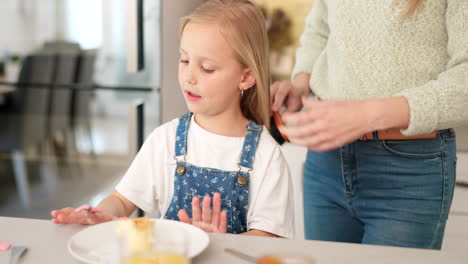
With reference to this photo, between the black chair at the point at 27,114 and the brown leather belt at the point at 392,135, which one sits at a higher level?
the brown leather belt at the point at 392,135

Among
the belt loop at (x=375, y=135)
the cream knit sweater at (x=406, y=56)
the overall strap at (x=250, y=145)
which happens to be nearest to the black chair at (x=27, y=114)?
the overall strap at (x=250, y=145)

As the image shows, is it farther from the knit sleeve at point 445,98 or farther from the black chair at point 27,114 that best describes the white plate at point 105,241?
the black chair at point 27,114

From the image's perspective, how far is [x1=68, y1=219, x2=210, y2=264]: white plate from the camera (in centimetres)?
86

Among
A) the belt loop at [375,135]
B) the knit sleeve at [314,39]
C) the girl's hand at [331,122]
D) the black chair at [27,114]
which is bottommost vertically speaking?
the black chair at [27,114]

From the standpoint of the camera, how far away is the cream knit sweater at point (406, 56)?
105 cm

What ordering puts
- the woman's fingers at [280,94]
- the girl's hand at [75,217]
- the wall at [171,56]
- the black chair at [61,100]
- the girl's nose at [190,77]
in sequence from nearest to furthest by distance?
1. the girl's hand at [75,217]
2. the girl's nose at [190,77]
3. the woman's fingers at [280,94]
4. the wall at [171,56]
5. the black chair at [61,100]

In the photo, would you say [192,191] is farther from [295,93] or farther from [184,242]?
[184,242]

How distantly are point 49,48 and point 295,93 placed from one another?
1.66 meters

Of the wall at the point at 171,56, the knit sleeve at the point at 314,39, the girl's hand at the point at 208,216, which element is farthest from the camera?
the wall at the point at 171,56

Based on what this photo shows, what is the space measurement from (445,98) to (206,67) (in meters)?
0.51

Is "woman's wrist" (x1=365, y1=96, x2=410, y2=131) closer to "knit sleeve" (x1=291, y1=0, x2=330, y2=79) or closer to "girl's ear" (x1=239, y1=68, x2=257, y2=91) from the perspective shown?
"girl's ear" (x1=239, y1=68, x2=257, y2=91)

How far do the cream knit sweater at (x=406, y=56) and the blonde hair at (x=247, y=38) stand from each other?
0.57 feet

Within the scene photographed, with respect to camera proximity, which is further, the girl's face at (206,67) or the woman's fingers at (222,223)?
the girl's face at (206,67)

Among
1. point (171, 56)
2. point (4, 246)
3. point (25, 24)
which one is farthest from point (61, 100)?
point (4, 246)
